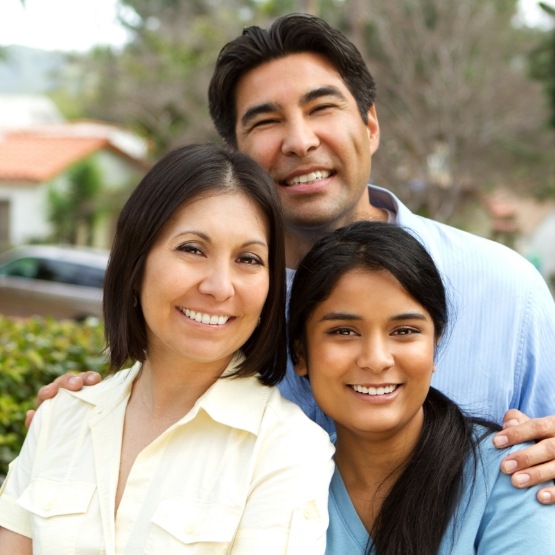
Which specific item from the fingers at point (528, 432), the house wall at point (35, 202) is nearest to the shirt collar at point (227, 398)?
the fingers at point (528, 432)

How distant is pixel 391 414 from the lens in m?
2.36

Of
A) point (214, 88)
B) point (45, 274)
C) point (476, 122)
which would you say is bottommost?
point (45, 274)

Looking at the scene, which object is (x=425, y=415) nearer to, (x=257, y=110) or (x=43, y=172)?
(x=257, y=110)

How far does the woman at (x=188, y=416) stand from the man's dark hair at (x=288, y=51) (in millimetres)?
1013

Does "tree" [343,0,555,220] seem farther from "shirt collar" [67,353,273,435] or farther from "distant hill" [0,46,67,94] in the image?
"shirt collar" [67,353,273,435]

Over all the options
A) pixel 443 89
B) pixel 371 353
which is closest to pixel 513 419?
pixel 371 353

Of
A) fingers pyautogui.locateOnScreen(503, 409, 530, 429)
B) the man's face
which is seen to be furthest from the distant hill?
fingers pyautogui.locateOnScreen(503, 409, 530, 429)

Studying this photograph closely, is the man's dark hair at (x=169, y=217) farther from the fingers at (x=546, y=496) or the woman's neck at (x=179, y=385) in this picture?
the fingers at (x=546, y=496)

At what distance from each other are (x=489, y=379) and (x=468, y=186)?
63.1ft

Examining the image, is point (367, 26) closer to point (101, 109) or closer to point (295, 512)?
point (101, 109)

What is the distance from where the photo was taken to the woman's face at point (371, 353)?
2342mm

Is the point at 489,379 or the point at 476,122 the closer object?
the point at 489,379

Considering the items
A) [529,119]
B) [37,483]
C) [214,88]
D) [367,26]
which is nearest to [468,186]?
[529,119]

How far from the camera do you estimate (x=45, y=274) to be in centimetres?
1383
